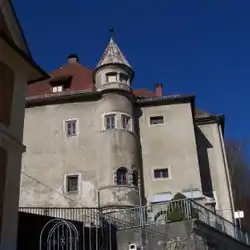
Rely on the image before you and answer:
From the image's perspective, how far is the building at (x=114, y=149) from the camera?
88.9ft

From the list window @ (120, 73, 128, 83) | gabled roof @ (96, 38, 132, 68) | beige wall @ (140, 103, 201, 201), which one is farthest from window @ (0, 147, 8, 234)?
gabled roof @ (96, 38, 132, 68)

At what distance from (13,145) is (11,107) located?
1224 millimetres

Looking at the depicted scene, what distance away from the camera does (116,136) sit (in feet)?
90.8

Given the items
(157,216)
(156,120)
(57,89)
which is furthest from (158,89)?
→ (157,216)

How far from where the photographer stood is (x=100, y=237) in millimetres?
17359

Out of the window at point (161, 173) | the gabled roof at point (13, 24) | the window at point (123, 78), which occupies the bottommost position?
the window at point (161, 173)

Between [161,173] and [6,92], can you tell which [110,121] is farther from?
[6,92]

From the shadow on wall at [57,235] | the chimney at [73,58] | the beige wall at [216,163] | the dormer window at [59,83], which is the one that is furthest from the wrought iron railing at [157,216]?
the chimney at [73,58]

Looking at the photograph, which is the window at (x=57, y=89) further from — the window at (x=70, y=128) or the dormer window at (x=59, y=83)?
the window at (x=70, y=128)

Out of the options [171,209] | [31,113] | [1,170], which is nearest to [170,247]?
[171,209]

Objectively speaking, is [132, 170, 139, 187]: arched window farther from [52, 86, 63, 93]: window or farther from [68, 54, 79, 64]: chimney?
[68, 54, 79, 64]: chimney

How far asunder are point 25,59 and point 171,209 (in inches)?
374

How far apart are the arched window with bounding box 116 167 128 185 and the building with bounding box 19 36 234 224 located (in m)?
0.06

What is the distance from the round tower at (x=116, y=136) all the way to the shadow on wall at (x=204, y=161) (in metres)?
4.87
